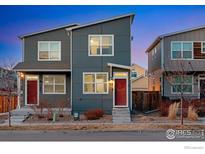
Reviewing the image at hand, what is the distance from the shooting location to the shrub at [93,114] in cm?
2227

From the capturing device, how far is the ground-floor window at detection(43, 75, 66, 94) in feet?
86.6

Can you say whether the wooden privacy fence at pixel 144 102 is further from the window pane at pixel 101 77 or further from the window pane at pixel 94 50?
the window pane at pixel 94 50

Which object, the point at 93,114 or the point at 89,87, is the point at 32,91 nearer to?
the point at 89,87

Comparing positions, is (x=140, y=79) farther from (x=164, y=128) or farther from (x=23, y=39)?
(x=164, y=128)

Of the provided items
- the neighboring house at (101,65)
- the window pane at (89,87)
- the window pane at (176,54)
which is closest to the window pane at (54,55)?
the neighboring house at (101,65)

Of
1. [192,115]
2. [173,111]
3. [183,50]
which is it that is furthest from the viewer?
[183,50]

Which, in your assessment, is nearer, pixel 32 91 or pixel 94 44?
pixel 94 44

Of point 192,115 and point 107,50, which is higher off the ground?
point 107,50

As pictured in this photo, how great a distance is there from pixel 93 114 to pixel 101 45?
5051 millimetres

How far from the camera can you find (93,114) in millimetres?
22391

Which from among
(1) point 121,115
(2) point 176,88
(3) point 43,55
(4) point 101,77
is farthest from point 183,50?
(3) point 43,55

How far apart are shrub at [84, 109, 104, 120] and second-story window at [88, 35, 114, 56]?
163 inches

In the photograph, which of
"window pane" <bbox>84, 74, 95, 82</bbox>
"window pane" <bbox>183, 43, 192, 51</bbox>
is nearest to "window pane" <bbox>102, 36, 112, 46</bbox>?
"window pane" <bbox>84, 74, 95, 82</bbox>
